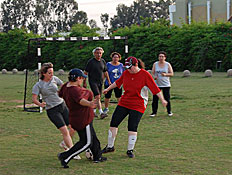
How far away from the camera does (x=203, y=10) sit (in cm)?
6378

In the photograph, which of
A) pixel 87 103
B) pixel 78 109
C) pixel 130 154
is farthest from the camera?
pixel 130 154

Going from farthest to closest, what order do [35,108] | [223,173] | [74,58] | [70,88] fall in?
[74,58]
[35,108]
[70,88]
[223,173]

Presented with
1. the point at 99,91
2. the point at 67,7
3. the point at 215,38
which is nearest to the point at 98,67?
the point at 99,91

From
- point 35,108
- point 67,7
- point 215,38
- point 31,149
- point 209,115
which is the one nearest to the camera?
point 31,149

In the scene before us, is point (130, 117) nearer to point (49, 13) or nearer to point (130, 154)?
point (130, 154)

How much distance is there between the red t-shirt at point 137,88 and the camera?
7.84 metres

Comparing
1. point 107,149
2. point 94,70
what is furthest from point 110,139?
point 94,70

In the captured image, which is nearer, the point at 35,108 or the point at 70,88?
the point at 70,88

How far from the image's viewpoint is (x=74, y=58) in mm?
38656

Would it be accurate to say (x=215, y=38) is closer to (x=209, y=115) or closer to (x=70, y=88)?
(x=209, y=115)

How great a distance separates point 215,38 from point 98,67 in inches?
818

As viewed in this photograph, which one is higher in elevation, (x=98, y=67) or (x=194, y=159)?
(x=98, y=67)

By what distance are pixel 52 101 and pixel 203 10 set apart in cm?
5866

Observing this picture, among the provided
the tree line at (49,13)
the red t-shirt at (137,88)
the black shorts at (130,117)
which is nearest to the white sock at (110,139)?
the black shorts at (130,117)
